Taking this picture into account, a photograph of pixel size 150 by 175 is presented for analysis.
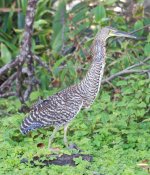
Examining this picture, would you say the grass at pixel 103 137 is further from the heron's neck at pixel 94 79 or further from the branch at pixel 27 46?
the heron's neck at pixel 94 79

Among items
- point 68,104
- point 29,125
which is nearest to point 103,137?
point 68,104

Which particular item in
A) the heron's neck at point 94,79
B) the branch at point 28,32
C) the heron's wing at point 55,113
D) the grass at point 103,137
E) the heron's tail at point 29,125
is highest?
the branch at point 28,32

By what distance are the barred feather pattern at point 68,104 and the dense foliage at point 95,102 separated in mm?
326

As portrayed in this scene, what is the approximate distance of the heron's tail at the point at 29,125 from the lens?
773cm

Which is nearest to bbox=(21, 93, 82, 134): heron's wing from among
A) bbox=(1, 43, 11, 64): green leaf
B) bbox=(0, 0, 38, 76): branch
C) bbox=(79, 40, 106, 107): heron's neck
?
bbox=(79, 40, 106, 107): heron's neck

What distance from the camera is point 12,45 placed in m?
11.6

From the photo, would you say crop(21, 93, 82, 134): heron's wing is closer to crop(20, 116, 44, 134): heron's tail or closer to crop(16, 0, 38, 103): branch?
crop(20, 116, 44, 134): heron's tail

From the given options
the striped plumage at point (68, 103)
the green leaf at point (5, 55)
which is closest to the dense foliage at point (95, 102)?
the green leaf at point (5, 55)

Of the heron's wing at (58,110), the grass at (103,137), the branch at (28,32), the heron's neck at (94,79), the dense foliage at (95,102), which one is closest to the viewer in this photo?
the grass at (103,137)

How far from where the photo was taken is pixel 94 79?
7.79m

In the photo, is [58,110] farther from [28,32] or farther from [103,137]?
[28,32]

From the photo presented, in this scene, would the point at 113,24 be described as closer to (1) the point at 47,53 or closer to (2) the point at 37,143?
(1) the point at 47,53

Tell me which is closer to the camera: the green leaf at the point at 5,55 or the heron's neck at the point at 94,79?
the heron's neck at the point at 94,79

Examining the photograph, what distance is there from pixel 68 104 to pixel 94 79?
45cm
